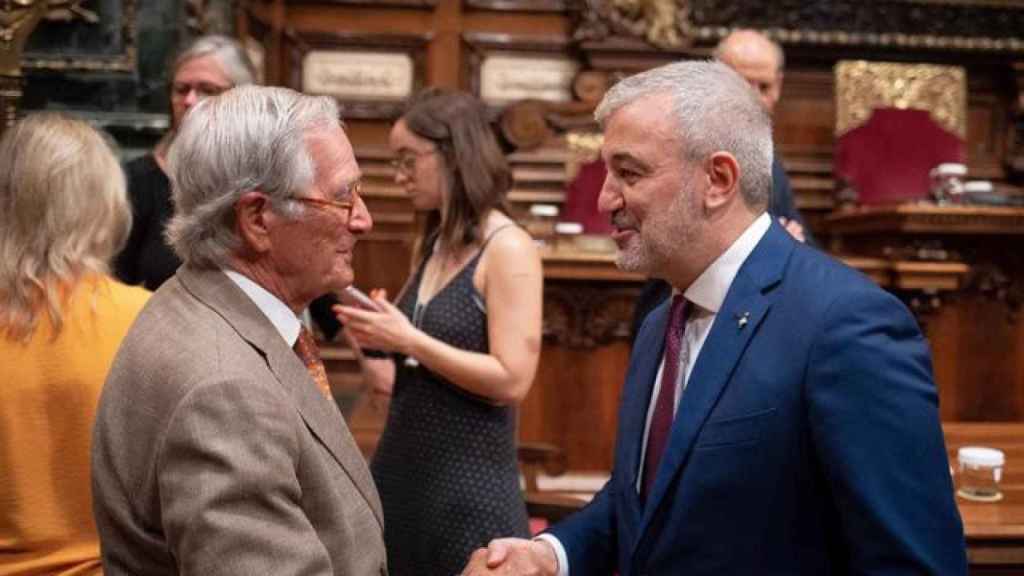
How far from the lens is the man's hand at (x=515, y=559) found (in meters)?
1.75

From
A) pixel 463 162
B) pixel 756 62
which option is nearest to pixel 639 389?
pixel 463 162

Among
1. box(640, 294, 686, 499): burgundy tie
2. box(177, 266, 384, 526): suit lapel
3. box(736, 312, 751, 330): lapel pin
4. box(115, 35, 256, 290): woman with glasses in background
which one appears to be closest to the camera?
box(177, 266, 384, 526): suit lapel

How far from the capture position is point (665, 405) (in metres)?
1.70

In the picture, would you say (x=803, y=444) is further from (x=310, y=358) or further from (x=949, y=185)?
(x=949, y=185)

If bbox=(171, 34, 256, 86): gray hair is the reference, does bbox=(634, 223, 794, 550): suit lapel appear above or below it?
below

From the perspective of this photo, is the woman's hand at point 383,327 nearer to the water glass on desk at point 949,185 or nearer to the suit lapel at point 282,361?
the suit lapel at point 282,361

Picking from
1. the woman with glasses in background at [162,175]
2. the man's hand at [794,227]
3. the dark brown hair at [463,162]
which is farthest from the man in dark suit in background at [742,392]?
the woman with glasses in background at [162,175]

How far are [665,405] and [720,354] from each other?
0.17 m

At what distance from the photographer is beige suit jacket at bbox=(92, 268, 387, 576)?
51.3 inches

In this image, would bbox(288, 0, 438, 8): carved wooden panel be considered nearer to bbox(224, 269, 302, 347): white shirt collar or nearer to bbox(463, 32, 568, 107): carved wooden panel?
bbox(463, 32, 568, 107): carved wooden panel

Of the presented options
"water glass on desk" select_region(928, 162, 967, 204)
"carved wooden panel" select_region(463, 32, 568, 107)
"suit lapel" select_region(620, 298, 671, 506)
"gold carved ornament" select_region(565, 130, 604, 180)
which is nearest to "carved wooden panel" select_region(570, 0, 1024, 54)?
"carved wooden panel" select_region(463, 32, 568, 107)

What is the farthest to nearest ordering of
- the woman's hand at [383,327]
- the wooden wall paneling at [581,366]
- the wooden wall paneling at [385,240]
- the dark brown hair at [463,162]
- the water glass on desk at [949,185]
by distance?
the wooden wall paneling at [385,240], the water glass on desk at [949,185], the wooden wall paneling at [581,366], the dark brown hair at [463,162], the woman's hand at [383,327]

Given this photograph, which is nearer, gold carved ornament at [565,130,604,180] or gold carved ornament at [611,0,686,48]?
gold carved ornament at [565,130,604,180]

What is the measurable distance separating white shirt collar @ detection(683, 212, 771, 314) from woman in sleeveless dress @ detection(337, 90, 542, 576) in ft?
2.74
